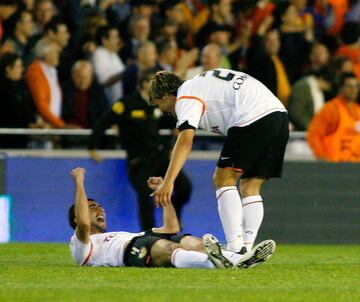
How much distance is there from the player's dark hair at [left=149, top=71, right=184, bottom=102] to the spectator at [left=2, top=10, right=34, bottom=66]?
20.8ft

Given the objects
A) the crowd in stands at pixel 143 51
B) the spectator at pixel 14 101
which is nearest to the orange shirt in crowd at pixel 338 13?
the crowd in stands at pixel 143 51

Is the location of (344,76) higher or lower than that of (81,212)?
lower

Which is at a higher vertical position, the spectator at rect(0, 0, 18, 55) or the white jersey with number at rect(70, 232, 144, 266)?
the spectator at rect(0, 0, 18, 55)

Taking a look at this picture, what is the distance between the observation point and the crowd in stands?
17109 millimetres

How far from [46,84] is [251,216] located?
20.5 feet

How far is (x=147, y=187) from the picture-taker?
1638cm

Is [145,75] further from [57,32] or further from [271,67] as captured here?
[271,67]

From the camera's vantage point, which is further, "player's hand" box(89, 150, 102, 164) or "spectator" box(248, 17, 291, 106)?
"spectator" box(248, 17, 291, 106)

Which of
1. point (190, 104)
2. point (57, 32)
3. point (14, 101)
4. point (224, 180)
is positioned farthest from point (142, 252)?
point (57, 32)

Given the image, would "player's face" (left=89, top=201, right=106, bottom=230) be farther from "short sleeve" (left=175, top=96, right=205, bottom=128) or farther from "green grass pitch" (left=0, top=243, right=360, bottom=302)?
"short sleeve" (left=175, top=96, right=205, bottom=128)

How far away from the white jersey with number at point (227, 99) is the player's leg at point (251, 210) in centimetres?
52

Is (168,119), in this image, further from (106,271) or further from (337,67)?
(106,271)

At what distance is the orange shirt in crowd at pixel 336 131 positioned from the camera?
55.6 ft

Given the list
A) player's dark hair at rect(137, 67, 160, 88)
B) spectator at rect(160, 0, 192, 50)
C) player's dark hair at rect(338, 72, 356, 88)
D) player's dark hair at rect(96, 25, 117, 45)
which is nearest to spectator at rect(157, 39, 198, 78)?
spectator at rect(160, 0, 192, 50)
